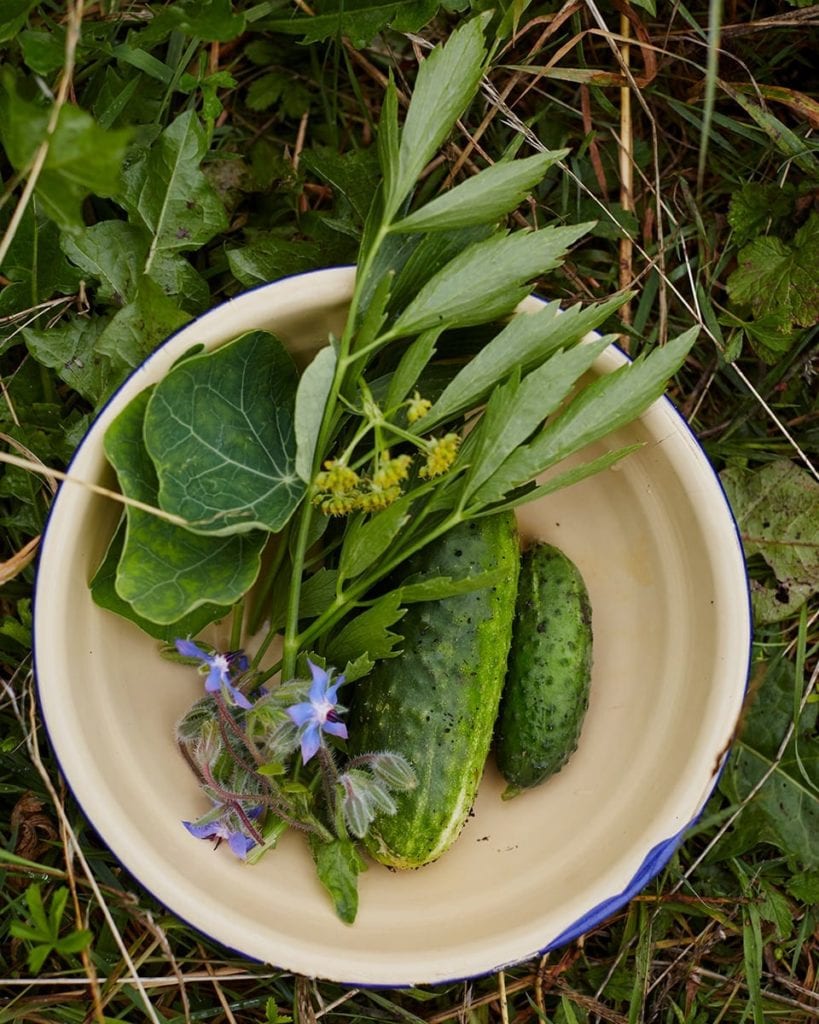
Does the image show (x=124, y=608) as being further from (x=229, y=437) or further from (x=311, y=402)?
(x=311, y=402)

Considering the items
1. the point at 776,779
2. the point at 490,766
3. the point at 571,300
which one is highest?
the point at 571,300

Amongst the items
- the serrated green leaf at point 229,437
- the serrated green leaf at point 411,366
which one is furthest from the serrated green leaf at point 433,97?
the serrated green leaf at point 229,437

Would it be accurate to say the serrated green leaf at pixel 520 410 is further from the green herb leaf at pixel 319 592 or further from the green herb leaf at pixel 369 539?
the green herb leaf at pixel 319 592

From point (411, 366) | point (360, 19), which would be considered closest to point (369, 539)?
point (411, 366)

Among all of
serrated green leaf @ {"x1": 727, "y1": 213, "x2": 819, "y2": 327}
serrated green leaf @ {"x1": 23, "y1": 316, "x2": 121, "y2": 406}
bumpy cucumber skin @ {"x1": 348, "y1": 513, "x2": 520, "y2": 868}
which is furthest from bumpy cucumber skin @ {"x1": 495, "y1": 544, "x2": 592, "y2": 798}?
serrated green leaf @ {"x1": 23, "y1": 316, "x2": 121, "y2": 406}

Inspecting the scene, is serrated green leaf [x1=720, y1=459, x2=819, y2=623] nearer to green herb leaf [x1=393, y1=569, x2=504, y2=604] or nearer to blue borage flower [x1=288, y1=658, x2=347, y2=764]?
green herb leaf [x1=393, y1=569, x2=504, y2=604]

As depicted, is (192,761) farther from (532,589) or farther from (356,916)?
(532,589)
